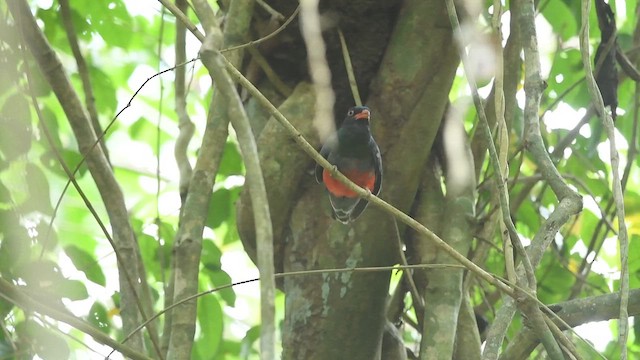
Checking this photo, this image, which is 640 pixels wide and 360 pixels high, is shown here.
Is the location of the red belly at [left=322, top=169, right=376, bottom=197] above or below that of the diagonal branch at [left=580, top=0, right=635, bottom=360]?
above

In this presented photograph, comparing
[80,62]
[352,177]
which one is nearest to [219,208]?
[352,177]

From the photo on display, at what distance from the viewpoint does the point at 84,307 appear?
3.88 meters

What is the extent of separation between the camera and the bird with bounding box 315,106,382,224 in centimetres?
337

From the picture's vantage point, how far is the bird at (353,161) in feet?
11.0

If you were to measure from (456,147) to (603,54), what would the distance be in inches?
26.8

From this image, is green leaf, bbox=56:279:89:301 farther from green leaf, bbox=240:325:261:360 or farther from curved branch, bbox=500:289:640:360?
A: curved branch, bbox=500:289:640:360

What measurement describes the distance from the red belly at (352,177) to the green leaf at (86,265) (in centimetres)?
102

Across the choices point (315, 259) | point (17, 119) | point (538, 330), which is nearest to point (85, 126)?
point (17, 119)

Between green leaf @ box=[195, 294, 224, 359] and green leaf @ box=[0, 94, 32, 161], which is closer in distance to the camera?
green leaf @ box=[0, 94, 32, 161]

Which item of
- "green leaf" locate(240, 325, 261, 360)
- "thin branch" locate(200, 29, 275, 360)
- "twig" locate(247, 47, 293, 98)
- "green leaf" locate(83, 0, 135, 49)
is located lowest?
"thin branch" locate(200, 29, 275, 360)

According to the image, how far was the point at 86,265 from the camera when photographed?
372cm

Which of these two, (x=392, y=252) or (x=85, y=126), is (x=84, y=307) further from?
(x=392, y=252)

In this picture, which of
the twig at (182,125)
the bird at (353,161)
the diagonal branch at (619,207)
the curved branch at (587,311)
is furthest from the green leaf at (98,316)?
the diagonal branch at (619,207)

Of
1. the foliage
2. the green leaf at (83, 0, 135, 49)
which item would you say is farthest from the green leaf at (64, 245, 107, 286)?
the green leaf at (83, 0, 135, 49)
